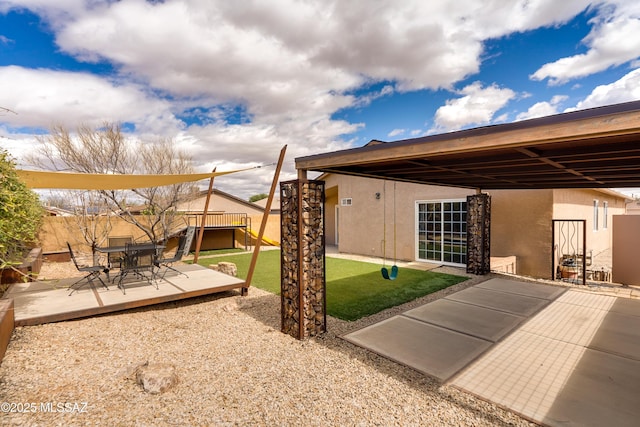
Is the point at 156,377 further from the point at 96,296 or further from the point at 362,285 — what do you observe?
the point at 362,285

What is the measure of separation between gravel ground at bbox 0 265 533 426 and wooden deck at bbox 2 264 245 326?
0.20 meters

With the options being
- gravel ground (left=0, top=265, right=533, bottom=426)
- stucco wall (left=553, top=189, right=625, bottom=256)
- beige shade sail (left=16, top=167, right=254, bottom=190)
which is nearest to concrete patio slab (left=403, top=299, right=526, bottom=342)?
gravel ground (left=0, top=265, right=533, bottom=426)

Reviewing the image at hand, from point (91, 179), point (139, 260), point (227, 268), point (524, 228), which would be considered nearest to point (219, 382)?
point (139, 260)

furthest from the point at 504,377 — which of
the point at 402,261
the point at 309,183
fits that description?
A: the point at 402,261

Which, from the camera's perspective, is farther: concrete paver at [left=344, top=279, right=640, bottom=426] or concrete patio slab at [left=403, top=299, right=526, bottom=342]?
concrete patio slab at [left=403, top=299, right=526, bottom=342]

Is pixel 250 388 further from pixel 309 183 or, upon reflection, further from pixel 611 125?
pixel 611 125

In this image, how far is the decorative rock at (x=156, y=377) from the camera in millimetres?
2924

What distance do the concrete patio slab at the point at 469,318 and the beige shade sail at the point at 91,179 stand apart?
4.85 meters

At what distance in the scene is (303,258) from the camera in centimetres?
422

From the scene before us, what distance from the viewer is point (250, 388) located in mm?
2988

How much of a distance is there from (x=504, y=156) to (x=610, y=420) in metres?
2.76

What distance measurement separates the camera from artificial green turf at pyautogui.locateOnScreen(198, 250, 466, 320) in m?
5.71

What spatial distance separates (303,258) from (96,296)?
427cm

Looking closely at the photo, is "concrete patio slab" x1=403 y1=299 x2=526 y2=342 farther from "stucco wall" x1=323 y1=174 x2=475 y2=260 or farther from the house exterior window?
"stucco wall" x1=323 y1=174 x2=475 y2=260
